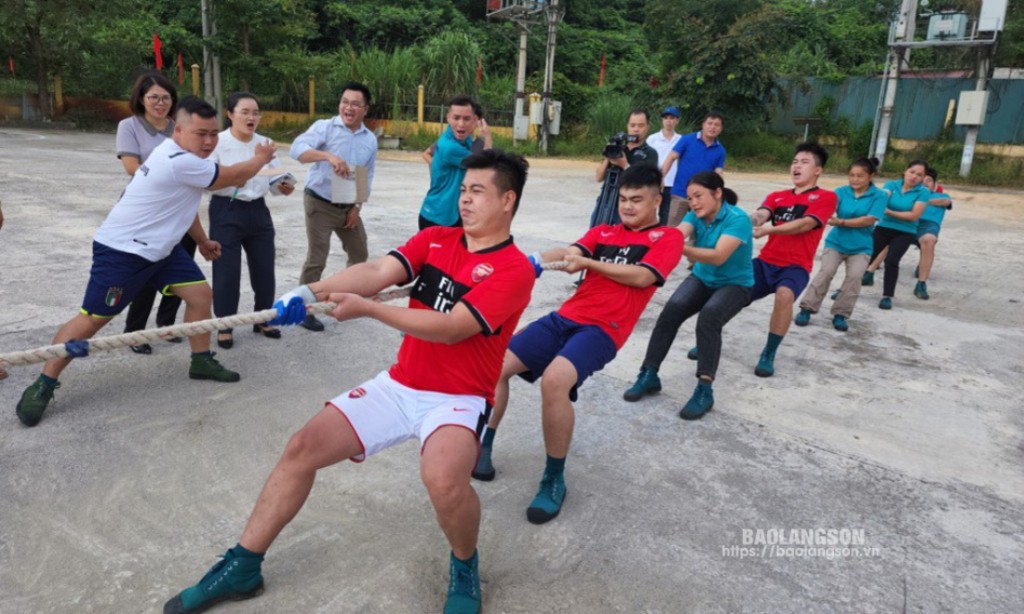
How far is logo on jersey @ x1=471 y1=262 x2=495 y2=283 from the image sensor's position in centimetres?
240

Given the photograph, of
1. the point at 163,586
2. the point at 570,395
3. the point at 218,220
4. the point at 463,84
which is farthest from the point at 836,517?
the point at 463,84

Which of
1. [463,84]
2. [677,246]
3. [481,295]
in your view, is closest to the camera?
[481,295]

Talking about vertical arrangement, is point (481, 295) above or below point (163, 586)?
above

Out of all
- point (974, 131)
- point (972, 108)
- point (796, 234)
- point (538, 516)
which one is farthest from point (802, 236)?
point (974, 131)

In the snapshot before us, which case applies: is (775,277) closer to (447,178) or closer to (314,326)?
(447,178)

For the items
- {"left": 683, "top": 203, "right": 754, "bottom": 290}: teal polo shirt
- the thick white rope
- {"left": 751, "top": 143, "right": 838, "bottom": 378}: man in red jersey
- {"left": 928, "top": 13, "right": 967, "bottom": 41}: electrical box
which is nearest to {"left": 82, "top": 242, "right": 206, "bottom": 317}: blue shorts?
the thick white rope

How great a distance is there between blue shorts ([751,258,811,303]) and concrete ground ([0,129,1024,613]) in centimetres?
50

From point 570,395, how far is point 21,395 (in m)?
2.94

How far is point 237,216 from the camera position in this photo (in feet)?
14.6

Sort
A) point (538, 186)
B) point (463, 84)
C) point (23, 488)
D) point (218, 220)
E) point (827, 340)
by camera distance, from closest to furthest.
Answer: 1. point (23, 488)
2. point (218, 220)
3. point (827, 340)
4. point (538, 186)
5. point (463, 84)

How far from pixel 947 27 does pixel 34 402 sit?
1999cm

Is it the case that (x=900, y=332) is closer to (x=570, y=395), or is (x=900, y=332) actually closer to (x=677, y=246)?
(x=677, y=246)

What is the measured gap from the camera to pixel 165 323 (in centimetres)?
460

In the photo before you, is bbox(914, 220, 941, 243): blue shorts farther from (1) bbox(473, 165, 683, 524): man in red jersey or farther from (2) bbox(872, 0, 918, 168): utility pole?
(2) bbox(872, 0, 918, 168): utility pole
